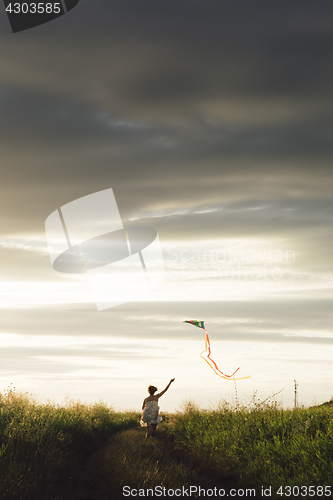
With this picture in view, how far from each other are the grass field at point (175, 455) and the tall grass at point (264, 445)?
23 millimetres

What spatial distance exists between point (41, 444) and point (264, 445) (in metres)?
6.00

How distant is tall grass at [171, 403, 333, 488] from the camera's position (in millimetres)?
8906

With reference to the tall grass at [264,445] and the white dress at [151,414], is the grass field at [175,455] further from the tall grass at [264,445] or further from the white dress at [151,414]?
the white dress at [151,414]

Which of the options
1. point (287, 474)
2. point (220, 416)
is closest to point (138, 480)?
point (287, 474)

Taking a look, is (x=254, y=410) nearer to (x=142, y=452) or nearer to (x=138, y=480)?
(x=142, y=452)

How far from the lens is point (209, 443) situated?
12.5 meters

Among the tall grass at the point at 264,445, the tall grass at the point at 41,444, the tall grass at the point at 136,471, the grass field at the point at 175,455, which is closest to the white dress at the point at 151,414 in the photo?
the grass field at the point at 175,455

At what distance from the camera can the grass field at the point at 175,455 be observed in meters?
8.52

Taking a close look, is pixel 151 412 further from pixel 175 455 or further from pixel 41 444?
pixel 41 444

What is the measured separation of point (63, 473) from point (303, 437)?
6.04m

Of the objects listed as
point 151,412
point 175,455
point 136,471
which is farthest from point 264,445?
point 151,412

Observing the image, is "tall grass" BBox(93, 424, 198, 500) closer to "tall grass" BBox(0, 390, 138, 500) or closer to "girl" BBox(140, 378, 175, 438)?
"tall grass" BBox(0, 390, 138, 500)

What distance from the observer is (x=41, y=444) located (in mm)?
11141

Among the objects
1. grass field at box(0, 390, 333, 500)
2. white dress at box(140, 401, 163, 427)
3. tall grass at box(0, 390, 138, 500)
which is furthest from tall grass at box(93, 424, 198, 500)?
white dress at box(140, 401, 163, 427)
